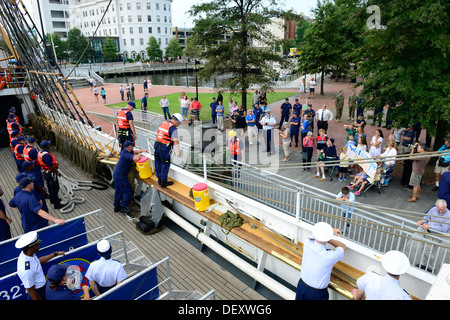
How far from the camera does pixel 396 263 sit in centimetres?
339

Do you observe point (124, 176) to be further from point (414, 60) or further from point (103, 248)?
point (414, 60)

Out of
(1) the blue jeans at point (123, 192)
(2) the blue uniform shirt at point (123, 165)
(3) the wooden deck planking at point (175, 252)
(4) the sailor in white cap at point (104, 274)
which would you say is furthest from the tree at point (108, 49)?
(4) the sailor in white cap at point (104, 274)

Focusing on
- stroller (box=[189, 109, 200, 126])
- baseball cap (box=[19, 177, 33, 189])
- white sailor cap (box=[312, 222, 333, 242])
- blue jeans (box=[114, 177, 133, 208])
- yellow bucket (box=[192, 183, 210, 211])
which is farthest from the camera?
stroller (box=[189, 109, 200, 126])

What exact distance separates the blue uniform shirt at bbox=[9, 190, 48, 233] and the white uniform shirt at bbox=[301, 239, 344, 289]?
509 cm

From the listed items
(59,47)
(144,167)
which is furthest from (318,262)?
(59,47)

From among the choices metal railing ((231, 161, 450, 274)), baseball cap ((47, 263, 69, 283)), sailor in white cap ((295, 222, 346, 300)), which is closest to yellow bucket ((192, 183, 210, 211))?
metal railing ((231, 161, 450, 274))

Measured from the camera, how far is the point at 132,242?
680 cm

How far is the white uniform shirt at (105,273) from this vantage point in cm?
438

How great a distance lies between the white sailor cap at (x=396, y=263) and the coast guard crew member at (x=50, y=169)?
7.80 metres

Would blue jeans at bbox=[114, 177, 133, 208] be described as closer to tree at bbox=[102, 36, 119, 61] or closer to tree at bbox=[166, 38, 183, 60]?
tree at bbox=[102, 36, 119, 61]

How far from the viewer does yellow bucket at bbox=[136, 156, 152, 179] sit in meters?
8.18

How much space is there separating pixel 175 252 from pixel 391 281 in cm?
446

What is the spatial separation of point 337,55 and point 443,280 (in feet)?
84.4
